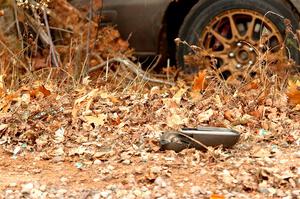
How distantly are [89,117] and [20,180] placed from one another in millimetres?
884

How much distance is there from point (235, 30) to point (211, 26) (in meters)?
0.25

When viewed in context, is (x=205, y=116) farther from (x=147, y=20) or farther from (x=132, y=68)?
(x=147, y=20)

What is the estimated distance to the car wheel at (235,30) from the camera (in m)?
5.83

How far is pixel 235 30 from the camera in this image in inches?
235

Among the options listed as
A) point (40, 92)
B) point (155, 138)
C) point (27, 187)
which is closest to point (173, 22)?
point (40, 92)

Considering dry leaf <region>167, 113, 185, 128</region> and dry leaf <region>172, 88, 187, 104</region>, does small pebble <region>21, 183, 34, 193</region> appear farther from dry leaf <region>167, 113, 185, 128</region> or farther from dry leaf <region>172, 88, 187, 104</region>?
dry leaf <region>172, 88, 187, 104</region>

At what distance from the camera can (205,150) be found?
3.89 metres

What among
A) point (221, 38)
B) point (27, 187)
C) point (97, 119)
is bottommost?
point (27, 187)

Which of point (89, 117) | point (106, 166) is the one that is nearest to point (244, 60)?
point (89, 117)

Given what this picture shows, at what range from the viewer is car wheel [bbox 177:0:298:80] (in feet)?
19.1

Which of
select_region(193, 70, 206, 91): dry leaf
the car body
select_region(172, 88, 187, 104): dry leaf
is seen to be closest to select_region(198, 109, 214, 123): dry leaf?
select_region(172, 88, 187, 104): dry leaf

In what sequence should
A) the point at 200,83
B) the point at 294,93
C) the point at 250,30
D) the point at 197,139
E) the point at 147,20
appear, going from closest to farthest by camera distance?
the point at 197,139, the point at 294,93, the point at 200,83, the point at 250,30, the point at 147,20

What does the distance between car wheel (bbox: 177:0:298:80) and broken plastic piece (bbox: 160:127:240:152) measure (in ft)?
5.84

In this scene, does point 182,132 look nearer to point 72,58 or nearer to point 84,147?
point 84,147
